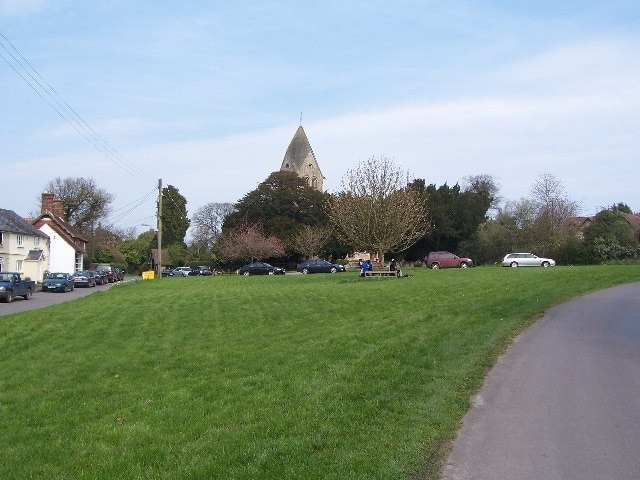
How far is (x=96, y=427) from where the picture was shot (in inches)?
316

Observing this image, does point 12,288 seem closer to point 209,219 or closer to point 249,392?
point 249,392

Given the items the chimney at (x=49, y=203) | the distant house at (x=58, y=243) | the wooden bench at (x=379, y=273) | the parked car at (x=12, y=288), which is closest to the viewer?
the parked car at (x=12, y=288)

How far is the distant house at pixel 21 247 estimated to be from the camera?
53375 millimetres

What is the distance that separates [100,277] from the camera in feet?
201

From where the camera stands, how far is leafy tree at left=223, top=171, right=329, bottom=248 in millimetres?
83562

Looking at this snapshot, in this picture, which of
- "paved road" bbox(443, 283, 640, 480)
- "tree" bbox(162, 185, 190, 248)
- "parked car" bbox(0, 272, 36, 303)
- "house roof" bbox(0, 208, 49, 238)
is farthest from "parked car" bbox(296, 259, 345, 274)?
"paved road" bbox(443, 283, 640, 480)

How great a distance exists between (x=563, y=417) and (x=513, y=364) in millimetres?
3187

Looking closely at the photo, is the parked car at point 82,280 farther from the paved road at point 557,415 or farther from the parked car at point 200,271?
the paved road at point 557,415

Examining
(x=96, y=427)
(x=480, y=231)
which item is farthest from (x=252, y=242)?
(x=96, y=427)

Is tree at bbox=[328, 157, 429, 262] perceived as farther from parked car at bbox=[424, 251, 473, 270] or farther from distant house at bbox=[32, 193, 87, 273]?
distant house at bbox=[32, 193, 87, 273]

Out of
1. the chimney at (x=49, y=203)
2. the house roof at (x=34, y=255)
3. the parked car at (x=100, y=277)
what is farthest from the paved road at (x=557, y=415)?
the chimney at (x=49, y=203)

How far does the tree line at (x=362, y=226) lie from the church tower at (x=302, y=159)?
1278cm

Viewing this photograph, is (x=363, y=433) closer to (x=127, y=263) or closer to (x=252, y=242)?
(x=252, y=242)

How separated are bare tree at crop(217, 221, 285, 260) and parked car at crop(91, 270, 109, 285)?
2002cm
